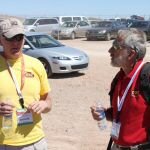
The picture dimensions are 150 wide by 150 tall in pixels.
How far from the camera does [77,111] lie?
9.60 metres

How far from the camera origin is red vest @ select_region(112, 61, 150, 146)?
3443 millimetres

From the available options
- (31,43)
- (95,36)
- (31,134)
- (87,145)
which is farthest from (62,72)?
(95,36)

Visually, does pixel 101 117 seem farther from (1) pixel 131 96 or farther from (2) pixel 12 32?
(2) pixel 12 32

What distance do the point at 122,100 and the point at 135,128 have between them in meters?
0.23

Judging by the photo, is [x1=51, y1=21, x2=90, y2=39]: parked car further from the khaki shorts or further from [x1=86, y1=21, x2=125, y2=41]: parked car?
the khaki shorts

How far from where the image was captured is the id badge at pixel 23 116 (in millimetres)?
3613

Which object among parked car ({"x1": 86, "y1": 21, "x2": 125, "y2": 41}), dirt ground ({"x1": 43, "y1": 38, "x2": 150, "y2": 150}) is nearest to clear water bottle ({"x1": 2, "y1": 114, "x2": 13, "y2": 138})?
dirt ground ({"x1": 43, "y1": 38, "x2": 150, "y2": 150})

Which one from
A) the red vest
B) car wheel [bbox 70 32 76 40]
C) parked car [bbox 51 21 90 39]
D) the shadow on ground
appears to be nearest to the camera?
the red vest

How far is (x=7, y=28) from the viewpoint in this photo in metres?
3.61

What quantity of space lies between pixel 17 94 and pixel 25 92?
0.27 feet

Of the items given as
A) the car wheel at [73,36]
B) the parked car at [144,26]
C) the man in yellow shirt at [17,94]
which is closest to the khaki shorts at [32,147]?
the man in yellow shirt at [17,94]

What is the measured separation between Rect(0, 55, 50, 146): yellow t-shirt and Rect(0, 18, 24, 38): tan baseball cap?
21 cm

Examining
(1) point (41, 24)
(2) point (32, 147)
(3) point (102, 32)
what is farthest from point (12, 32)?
(1) point (41, 24)

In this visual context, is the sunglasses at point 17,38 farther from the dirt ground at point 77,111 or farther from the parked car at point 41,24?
the parked car at point 41,24
